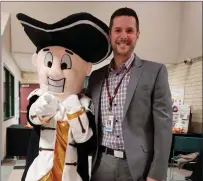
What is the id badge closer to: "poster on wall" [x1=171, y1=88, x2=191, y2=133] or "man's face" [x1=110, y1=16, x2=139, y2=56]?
"man's face" [x1=110, y1=16, x2=139, y2=56]

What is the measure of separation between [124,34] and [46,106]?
0.56 m

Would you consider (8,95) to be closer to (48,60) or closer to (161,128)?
(48,60)

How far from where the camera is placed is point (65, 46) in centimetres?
154

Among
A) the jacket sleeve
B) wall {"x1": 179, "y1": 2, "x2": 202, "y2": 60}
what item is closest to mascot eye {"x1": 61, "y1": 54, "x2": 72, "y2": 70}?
the jacket sleeve

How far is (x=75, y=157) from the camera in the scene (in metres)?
1.45

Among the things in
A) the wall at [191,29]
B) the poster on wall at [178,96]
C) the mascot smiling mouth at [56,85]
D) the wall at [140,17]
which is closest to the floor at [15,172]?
the poster on wall at [178,96]

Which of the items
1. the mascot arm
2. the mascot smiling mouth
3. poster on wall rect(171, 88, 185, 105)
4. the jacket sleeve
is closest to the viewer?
the jacket sleeve

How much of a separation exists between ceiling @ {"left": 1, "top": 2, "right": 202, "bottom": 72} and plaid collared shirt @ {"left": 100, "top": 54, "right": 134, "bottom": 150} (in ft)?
8.99

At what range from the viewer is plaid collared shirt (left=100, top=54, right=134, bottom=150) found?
1.29m

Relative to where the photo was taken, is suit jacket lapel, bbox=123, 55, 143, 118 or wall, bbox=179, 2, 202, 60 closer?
suit jacket lapel, bbox=123, 55, 143, 118

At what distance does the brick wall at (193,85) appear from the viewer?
15.5 feet

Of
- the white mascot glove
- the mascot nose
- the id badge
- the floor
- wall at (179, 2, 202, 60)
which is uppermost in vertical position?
wall at (179, 2, 202, 60)

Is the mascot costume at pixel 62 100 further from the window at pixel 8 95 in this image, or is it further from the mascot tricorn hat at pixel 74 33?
the window at pixel 8 95

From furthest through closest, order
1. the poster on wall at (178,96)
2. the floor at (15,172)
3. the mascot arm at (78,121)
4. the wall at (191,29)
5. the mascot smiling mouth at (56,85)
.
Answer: the poster on wall at (178,96) < the wall at (191,29) < the floor at (15,172) < the mascot smiling mouth at (56,85) < the mascot arm at (78,121)
